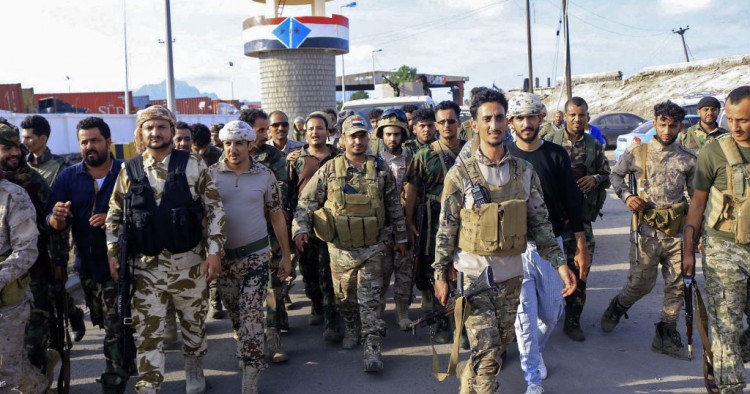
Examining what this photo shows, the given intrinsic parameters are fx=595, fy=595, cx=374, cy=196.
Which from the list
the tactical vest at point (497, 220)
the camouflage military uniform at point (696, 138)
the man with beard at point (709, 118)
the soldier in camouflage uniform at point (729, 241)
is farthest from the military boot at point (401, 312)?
the camouflage military uniform at point (696, 138)

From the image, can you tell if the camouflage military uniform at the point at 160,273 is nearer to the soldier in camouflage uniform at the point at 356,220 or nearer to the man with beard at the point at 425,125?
the soldier in camouflage uniform at the point at 356,220

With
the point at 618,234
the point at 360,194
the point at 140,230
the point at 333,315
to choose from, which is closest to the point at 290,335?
the point at 333,315

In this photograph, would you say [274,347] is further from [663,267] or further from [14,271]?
[663,267]

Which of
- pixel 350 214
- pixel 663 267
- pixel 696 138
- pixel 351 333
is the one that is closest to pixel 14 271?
pixel 350 214

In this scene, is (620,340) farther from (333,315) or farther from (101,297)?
(101,297)

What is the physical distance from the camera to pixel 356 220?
14.7ft

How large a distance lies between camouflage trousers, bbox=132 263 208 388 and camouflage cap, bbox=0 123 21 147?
4.28 feet

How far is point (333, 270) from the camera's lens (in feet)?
15.4

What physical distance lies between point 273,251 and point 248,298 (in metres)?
1.04

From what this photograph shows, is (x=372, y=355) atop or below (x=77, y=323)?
below

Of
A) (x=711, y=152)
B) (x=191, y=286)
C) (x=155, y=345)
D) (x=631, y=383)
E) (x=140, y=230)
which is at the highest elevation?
(x=711, y=152)

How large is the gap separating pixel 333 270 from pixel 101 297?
1.67 meters

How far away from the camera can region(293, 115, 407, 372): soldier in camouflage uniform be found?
450 cm

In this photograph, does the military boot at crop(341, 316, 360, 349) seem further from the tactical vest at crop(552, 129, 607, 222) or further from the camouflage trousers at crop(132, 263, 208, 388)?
the tactical vest at crop(552, 129, 607, 222)
